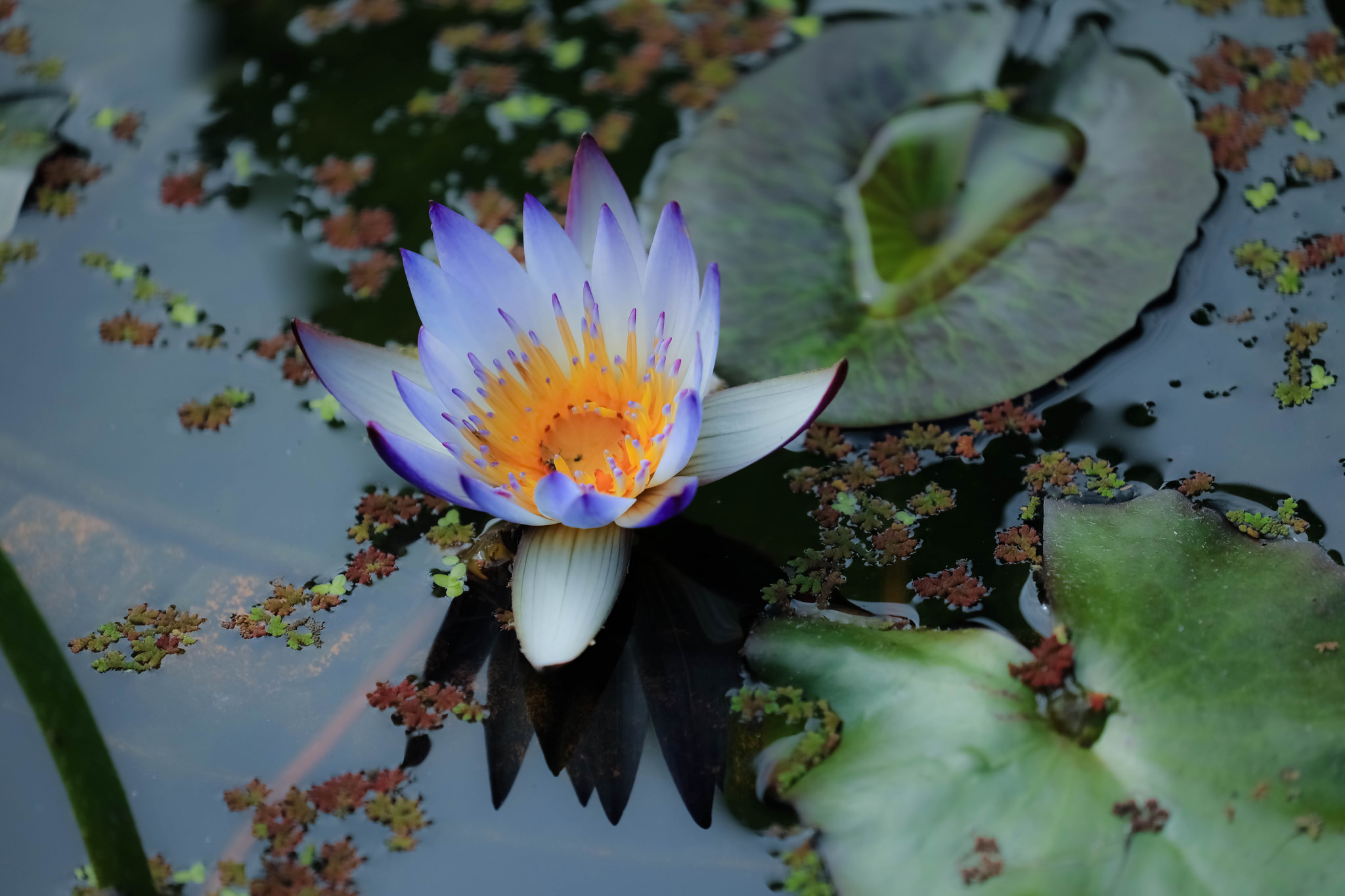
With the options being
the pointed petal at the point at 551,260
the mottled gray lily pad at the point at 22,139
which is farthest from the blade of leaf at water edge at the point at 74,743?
the mottled gray lily pad at the point at 22,139

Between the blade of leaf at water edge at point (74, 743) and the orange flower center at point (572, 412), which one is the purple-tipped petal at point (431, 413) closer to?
the orange flower center at point (572, 412)

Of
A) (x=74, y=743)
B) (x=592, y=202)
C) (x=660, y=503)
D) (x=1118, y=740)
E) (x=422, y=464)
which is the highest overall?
(x=592, y=202)

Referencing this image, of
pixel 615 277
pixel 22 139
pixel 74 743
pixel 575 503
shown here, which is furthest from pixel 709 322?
pixel 22 139

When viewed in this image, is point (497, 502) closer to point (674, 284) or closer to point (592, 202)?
point (674, 284)

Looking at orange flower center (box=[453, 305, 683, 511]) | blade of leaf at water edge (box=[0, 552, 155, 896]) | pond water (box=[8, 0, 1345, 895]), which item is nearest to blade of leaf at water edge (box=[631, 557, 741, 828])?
pond water (box=[8, 0, 1345, 895])

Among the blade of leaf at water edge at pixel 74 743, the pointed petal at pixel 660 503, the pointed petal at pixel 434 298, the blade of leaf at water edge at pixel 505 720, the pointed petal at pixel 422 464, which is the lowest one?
the blade of leaf at water edge at pixel 505 720

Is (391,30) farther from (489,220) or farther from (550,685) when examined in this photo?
(550,685)

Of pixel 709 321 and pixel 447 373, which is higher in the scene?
pixel 709 321
